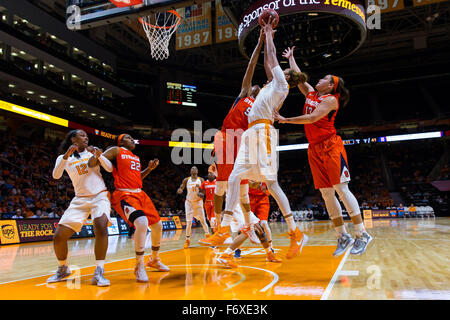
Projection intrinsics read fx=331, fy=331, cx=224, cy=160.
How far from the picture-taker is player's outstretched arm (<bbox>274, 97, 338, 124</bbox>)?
4.16 metres

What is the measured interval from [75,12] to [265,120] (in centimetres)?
560

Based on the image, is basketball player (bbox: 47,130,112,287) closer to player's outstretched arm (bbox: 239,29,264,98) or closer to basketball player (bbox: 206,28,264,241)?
basketball player (bbox: 206,28,264,241)

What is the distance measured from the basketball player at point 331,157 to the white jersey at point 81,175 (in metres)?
2.59

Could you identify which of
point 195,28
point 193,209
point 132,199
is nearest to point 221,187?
point 132,199

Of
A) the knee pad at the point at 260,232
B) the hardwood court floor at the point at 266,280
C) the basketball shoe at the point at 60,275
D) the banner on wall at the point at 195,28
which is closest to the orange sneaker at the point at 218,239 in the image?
the hardwood court floor at the point at 266,280

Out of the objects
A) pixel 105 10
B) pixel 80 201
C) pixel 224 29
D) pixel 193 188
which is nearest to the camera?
pixel 80 201

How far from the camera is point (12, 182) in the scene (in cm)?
1595

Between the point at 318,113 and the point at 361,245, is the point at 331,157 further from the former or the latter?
the point at 361,245

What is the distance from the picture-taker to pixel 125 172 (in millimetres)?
4527

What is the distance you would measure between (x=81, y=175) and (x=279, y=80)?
291 cm

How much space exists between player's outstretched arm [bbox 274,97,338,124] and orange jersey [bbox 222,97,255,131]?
0.83m

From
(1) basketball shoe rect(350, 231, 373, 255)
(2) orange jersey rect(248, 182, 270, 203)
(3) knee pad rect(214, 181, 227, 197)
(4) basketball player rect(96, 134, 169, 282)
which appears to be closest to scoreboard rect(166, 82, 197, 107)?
(2) orange jersey rect(248, 182, 270, 203)
